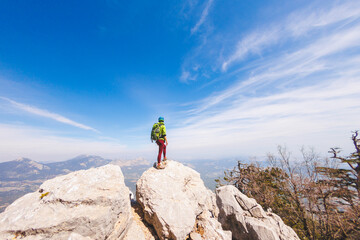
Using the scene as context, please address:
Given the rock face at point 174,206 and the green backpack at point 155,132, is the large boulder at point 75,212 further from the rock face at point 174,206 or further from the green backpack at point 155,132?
→ the green backpack at point 155,132

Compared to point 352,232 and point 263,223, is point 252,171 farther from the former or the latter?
point 263,223

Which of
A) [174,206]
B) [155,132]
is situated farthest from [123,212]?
[155,132]

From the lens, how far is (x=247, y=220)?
14.8m

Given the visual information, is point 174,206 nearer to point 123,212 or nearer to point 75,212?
point 123,212

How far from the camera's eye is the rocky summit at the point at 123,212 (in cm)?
668

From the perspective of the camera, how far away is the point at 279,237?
556 inches

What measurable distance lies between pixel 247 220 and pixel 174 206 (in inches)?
380

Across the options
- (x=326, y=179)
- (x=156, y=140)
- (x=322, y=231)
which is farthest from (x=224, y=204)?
(x=326, y=179)

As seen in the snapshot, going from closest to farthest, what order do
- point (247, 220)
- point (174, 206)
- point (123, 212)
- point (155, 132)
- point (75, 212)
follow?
point (75, 212) → point (123, 212) → point (174, 206) → point (155, 132) → point (247, 220)

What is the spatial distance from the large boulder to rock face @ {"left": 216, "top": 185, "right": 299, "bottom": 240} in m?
11.4

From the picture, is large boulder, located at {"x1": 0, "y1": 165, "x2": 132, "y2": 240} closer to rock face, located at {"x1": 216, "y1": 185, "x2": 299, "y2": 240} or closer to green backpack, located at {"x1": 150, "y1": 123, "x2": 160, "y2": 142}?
green backpack, located at {"x1": 150, "y1": 123, "x2": 160, "y2": 142}

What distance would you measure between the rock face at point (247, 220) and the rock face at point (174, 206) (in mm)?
4263

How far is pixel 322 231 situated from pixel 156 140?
91.9ft

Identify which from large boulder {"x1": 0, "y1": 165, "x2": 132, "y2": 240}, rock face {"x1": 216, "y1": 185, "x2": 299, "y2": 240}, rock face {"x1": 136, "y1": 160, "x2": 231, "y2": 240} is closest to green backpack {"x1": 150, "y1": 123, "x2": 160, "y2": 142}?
rock face {"x1": 136, "y1": 160, "x2": 231, "y2": 240}
